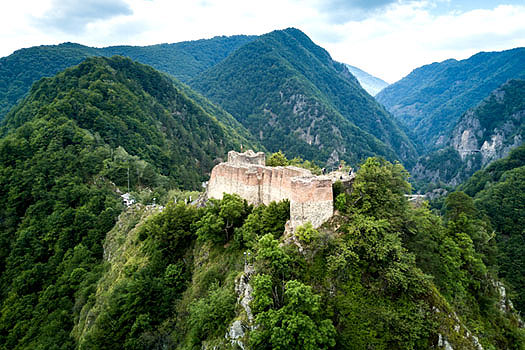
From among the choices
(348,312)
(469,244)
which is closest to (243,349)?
(348,312)

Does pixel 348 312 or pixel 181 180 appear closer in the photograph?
pixel 348 312

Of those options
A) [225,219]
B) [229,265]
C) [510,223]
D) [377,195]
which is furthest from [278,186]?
[510,223]

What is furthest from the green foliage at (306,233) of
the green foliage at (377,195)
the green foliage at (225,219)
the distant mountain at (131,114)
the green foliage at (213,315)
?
the distant mountain at (131,114)

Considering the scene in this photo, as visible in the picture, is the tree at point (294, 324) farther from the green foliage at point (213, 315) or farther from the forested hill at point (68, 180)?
the forested hill at point (68, 180)

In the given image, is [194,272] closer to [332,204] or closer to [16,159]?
[332,204]

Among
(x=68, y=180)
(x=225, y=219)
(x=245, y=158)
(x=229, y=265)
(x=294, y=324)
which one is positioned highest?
(x=245, y=158)

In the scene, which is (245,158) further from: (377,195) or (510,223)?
(510,223)

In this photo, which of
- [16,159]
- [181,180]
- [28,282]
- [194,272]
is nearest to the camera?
[194,272]

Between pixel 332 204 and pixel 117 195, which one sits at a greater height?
pixel 332 204
